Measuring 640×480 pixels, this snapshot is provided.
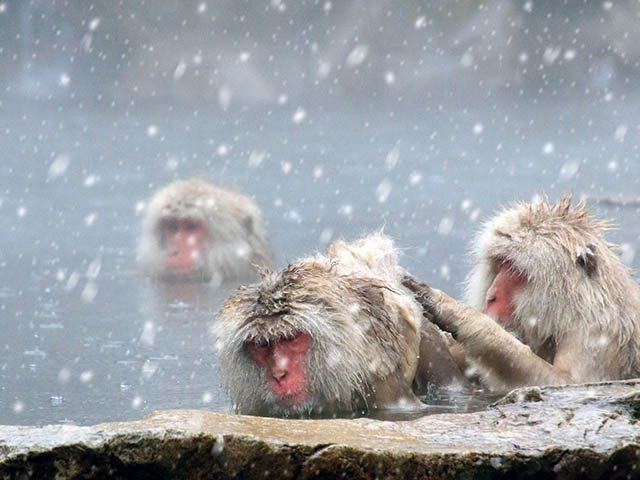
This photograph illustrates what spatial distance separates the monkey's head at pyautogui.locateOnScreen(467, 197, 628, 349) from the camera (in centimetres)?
366

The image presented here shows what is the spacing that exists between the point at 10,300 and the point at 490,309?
2.98 m

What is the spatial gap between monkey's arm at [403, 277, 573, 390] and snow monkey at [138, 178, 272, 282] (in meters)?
4.21

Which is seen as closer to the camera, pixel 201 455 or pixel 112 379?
pixel 201 455

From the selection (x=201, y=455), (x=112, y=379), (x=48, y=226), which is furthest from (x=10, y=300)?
(x=48, y=226)

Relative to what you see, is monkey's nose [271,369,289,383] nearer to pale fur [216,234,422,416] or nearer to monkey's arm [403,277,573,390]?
pale fur [216,234,422,416]

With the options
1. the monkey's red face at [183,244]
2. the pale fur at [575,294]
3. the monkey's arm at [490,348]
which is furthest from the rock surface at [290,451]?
the monkey's red face at [183,244]

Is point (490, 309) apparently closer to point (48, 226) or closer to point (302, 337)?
point (302, 337)

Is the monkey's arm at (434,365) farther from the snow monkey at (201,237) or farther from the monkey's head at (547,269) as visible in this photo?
the snow monkey at (201,237)

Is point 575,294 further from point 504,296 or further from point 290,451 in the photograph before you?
point 290,451

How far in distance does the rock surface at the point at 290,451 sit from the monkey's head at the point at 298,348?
69 cm

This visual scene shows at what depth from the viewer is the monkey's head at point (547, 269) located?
3.66 meters

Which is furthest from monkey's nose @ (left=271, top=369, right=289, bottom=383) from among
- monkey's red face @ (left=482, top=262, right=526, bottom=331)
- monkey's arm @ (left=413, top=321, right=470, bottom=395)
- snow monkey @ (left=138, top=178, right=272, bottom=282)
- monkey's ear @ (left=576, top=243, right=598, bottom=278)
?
snow monkey @ (left=138, top=178, right=272, bottom=282)

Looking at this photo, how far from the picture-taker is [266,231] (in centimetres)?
816

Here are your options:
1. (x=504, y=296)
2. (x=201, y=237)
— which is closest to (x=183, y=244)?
(x=201, y=237)
